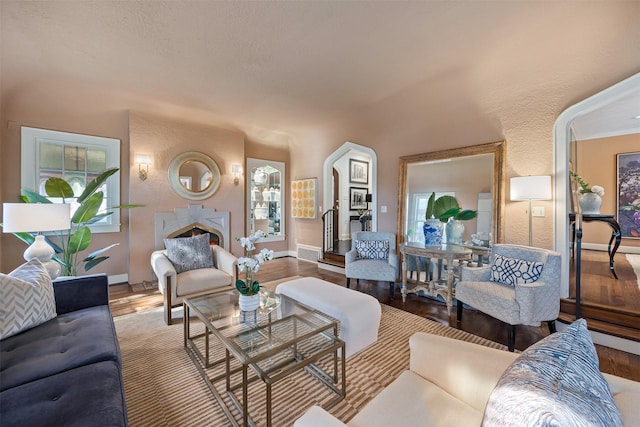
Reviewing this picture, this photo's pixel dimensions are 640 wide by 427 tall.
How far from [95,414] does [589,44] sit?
15.3 feet

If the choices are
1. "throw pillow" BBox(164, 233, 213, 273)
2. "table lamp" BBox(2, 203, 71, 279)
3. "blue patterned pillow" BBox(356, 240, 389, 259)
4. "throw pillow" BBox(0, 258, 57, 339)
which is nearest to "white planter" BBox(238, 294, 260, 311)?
"throw pillow" BBox(0, 258, 57, 339)

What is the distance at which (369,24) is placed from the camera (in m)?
2.58

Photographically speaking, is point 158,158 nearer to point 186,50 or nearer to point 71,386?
point 186,50

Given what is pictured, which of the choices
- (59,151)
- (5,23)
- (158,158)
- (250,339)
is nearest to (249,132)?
(158,158)

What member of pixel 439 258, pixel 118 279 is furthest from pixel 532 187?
pixel 118 279

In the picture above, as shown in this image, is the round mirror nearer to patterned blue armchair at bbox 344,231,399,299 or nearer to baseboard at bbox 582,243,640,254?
patterned blue armchair at bbox 344,231,399,299

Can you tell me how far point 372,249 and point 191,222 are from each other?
3270mm

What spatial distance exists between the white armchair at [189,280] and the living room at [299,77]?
1699 millimetres

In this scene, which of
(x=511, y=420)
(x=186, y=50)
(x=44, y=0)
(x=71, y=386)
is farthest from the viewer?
(x=186, y=50)

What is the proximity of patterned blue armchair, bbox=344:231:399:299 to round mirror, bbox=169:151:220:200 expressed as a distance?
9.68 ft

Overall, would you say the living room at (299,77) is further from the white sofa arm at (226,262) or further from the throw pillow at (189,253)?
the white sofa arm at (226,262)

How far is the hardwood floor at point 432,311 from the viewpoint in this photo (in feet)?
7.12

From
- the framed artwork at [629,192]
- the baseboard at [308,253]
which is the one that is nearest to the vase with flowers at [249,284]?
the baseboard at [308,253]

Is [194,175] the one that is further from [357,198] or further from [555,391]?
[555,391]
